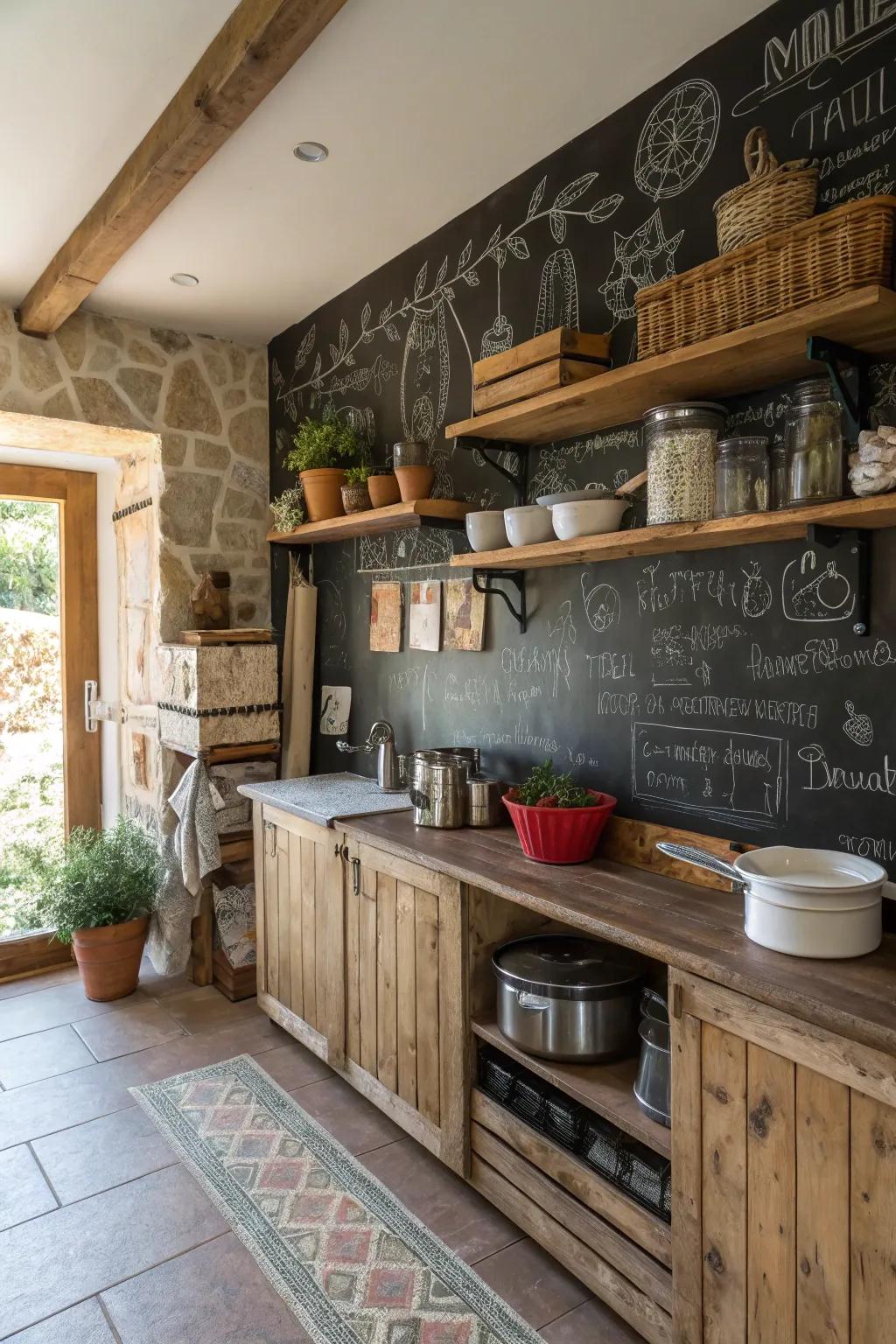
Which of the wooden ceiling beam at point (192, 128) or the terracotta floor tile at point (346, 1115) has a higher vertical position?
the wooden ceiling beam at point (192, 128)

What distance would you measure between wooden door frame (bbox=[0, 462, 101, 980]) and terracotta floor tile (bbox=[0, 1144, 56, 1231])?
6.05ft

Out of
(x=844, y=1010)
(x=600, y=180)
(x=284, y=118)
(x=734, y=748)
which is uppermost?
(x=284, y=118)

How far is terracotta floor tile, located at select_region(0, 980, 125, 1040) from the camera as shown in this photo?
10.2 feet

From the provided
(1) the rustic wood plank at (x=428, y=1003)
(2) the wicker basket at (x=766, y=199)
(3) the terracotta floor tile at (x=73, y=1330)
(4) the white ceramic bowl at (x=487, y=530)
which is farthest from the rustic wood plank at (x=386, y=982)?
(2) the wicker basket at (x=766, y=199)

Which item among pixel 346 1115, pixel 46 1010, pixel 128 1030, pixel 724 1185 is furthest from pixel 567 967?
pixel 46 1010

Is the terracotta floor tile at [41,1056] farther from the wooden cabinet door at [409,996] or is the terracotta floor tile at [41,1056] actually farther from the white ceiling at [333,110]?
the white ceiling at [333,110]

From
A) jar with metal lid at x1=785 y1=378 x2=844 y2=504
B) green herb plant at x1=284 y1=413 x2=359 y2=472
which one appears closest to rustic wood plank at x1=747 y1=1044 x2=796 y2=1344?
jar with metal lid at x1=785 y1=378 x2=844 y2=504

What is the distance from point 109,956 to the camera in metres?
3.24

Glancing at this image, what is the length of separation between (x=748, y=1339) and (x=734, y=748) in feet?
3.51

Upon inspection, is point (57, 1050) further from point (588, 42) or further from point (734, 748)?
point (588, 42)

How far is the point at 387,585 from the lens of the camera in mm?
3064

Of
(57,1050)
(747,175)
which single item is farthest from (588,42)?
(57,1050)

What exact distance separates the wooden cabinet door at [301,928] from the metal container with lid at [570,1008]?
0.72 metres

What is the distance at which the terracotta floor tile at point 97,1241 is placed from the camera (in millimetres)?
1824
